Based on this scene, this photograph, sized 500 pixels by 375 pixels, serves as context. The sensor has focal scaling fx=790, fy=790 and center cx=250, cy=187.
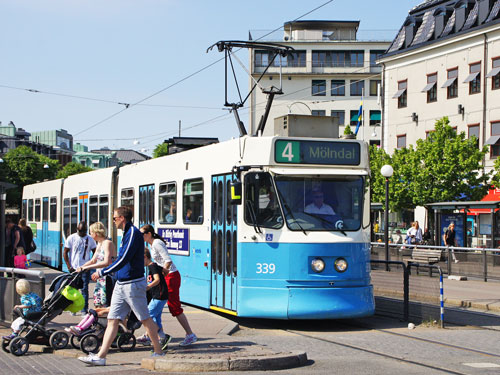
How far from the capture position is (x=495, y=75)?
42750mm

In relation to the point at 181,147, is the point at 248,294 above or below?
below

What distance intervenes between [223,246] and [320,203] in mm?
1892

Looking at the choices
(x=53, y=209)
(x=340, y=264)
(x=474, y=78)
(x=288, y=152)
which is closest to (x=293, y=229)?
(x=340, y=264)

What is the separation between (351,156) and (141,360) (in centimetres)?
523

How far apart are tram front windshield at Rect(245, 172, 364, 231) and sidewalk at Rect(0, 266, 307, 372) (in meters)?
1.79

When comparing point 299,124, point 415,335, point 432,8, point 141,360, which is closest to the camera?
point 141,360

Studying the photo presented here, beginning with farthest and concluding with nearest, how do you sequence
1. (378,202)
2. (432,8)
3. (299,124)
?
(432,8)
(378,202)
(299,124)

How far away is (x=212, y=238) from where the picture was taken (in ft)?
44.2

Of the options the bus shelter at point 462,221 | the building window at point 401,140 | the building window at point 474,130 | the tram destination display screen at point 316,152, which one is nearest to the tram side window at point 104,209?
the tram destination display screen at point 316,152

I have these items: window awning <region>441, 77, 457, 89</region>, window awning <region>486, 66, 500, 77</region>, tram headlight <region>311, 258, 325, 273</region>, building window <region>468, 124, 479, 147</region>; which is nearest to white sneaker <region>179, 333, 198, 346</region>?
tram headlight <region>311, 258, 325, 273</region>

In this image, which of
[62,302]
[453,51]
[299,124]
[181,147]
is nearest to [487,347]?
[299,124]

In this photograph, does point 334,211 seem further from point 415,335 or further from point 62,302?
point 62,302

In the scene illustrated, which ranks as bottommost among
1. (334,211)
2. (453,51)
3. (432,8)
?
(334,211)

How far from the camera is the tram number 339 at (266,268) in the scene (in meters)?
12.1
